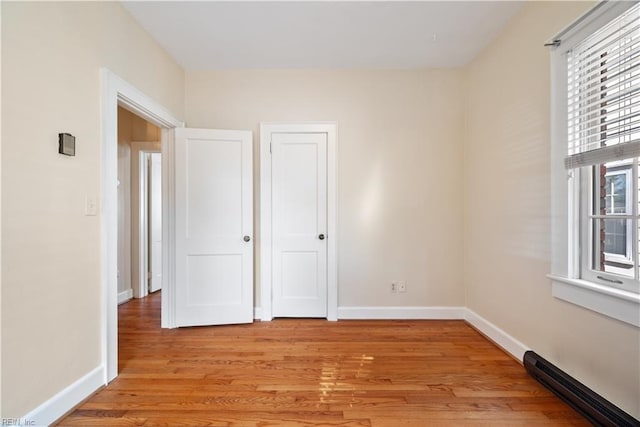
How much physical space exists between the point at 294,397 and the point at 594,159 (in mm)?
2240

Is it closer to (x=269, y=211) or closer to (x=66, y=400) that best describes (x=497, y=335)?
(x=269, y=211)

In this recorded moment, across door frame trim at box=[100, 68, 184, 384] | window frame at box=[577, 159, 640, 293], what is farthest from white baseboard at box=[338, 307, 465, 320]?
door frame trim at box=[100, 68, 184, 384]

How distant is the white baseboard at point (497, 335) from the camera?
2.33 meters

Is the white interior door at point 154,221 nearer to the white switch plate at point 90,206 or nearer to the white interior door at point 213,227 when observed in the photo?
the white interior door at point 213,227

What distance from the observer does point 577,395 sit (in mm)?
1688

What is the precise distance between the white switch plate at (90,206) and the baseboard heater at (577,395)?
120 inches

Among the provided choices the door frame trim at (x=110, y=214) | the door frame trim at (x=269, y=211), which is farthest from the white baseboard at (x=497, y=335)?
the door frame trim at (x=110, y=214)

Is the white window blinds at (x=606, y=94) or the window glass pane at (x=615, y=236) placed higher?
the white window blinds at (x=606, y=94)

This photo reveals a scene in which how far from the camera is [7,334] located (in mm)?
1402

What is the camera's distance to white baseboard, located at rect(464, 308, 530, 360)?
233 cm

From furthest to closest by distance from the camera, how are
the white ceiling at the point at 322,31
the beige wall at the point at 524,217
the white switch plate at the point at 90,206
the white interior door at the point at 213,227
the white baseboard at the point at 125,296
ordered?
the white baseboard at the point at 125,296 → the white interior door at the point at 213,227 → the white ceiling at the point at 322,31 → the white switch plate at the point at 90,206 → the beige wall at the point at 524,217

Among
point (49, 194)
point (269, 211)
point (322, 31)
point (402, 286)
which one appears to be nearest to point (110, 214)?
point (49, 194)

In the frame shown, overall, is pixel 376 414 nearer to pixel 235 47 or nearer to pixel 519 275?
pixel 519 275

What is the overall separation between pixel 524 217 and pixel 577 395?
117cm
